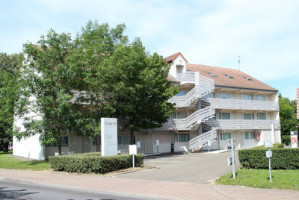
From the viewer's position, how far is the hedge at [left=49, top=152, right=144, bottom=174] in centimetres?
1760

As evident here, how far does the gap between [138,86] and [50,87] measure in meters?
6.79

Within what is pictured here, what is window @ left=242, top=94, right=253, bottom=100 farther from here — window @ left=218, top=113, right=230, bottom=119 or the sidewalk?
the sidewalk

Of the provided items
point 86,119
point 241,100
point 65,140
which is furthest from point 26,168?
point 241,100

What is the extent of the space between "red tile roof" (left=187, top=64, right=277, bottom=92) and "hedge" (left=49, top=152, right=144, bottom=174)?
867 inches

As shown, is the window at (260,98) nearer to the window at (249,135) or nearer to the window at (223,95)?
the window at (249,135)

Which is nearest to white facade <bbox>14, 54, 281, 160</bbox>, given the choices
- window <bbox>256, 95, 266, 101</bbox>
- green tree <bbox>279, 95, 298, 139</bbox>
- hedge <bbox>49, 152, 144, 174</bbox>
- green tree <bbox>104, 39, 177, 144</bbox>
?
window <bbox>256, 95, 266, 101</bbox>

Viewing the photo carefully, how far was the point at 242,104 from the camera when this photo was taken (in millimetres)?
39656

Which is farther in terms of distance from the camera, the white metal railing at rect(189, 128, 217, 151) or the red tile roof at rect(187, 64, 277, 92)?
the red tile roof at rect(187, 64, 277, 92)

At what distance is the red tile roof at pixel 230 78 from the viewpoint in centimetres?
4010

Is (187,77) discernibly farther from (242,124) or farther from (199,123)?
(242,124)

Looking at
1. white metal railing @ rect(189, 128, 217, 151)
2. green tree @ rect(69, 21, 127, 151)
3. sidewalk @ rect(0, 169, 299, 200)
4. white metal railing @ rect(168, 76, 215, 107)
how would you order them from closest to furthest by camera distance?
sidewalk @ rect(0, 169, 299, 200), green tree @ rect(69, 21, 127, 151), white metal railing @ rect(189, 128, 217, 151), white metal railing @ rect(168, 76, 215, 107)

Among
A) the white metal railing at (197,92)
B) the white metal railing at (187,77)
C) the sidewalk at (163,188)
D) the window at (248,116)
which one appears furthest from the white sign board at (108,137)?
the window at (248,116)

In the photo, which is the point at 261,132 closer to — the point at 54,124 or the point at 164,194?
the point at 54,124

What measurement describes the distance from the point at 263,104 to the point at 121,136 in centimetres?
2068
